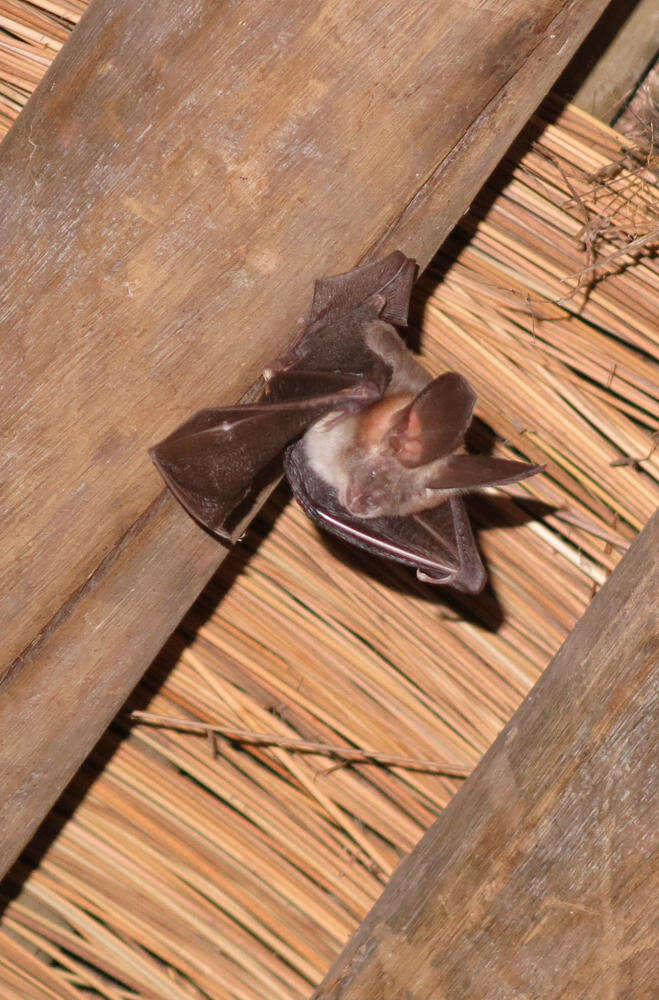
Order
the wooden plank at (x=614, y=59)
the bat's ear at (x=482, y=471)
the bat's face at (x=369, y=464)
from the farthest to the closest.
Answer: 1. the wooden plank at (x=614, y=59)
2. the bat's face at (x=369, y=464)
3. the bat's ear at (x=482, y=471)

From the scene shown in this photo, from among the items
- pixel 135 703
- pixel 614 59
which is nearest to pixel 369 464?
pixel 135 703

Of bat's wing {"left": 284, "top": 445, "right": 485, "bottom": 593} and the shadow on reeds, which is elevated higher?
bat's wing {"left": 284, "top": 445, "right": 485, "bottom": 593}

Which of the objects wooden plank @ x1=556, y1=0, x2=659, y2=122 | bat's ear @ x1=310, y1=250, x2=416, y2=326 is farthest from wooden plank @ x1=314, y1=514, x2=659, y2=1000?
wooden plank @ x1=556, y1=0, x2=659, y2=122

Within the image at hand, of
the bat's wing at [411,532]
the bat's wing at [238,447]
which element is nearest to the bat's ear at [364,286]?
the bat's wing at [238,447]

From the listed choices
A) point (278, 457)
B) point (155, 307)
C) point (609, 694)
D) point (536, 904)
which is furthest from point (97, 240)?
point (536, 904)

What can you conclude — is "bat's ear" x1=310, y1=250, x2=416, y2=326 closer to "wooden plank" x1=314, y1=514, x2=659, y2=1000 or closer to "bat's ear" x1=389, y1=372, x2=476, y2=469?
"bat's ear" x1=389, y1=372, x2=476, y2=469

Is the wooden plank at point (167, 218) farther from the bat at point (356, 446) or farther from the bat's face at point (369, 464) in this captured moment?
the bat's face at point (369, 464)
